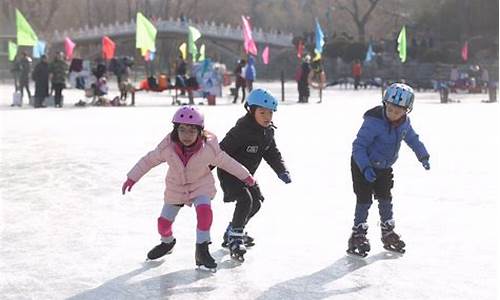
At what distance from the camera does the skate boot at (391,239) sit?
4655 mm

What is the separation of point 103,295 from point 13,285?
580mm

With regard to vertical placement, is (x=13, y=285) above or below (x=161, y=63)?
below

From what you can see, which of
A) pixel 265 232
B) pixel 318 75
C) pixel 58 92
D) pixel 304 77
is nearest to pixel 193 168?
pixel 265 232

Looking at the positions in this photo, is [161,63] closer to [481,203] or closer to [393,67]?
[393,67]

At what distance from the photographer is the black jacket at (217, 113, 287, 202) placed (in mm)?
4559

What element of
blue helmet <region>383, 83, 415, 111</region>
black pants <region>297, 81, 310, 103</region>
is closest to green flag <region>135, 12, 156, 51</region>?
black pants <region>297, 81, 310, 103</region>

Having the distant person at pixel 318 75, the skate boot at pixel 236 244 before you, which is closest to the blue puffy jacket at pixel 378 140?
the skate boot at pixel 236 244

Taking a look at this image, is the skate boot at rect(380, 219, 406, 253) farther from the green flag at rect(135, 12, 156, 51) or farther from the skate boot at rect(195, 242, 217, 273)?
the green flag at rect(135, 12, 156, 51)

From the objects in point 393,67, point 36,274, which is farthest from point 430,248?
point 393,67

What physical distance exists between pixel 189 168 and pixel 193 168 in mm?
24

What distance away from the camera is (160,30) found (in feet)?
165

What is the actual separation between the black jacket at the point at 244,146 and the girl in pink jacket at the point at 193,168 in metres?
0.23

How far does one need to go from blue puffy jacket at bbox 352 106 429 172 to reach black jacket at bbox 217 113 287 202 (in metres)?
0.56

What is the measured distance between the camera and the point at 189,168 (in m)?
4.24
